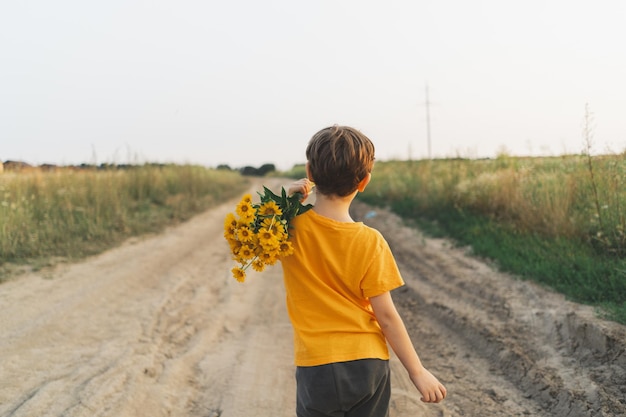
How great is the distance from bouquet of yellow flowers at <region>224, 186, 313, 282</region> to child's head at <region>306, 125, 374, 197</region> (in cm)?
15

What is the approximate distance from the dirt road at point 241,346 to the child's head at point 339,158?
223 centimetres

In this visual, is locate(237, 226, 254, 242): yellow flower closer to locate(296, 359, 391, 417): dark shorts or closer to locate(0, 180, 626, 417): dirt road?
locate(296, 359, 391, 417): dark shorts

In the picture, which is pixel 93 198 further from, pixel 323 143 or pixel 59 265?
pixel 323 143

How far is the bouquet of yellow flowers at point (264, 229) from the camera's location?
2160 mm

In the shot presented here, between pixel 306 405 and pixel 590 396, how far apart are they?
2.51m

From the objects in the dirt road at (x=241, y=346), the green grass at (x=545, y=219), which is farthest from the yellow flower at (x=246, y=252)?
the green grass at (x=545, y=219)

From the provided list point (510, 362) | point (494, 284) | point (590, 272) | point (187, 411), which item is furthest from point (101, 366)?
point (590, 272)

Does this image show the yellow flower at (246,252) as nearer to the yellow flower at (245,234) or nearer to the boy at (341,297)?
the yellow flower at (245,234)

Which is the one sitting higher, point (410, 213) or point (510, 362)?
point (410, 213)

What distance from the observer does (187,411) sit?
391 cm

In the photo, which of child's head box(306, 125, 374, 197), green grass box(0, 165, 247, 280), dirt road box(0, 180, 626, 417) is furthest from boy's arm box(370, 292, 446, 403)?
green grass box(0, 165, 247, 280)

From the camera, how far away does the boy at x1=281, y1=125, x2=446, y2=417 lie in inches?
83.0

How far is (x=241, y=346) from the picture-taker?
521 cm

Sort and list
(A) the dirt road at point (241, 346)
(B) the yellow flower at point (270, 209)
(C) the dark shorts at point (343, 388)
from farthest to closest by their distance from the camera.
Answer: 1. (A) the dirt road at point (241, 346)
2. (B) the yellow flower at point (270, 209)
3. (C) the dark shorts at point (343, 388)
